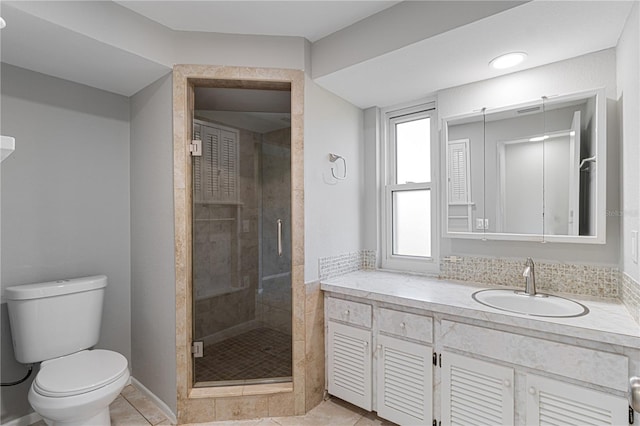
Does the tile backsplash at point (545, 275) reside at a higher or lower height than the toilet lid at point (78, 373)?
higher

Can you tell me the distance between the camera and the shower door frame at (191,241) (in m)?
1.97

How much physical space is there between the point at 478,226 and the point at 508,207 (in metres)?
0.21

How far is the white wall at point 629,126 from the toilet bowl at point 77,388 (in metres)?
2.56

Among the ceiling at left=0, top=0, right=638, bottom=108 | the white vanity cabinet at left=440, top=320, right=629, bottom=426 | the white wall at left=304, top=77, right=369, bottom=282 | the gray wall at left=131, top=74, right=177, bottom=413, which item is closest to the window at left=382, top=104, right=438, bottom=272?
the white wall at left=304, top=77, right=369, bottom=282

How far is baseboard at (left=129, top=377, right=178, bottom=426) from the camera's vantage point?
1994 millimetres

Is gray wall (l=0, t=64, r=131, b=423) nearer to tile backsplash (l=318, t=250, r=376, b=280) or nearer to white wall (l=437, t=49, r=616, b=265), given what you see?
tile backsplash (l=318, t=250, r=376, b=280)

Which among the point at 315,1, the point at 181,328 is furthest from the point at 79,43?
the point at 181,328

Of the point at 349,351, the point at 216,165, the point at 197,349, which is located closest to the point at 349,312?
the point at 349,351

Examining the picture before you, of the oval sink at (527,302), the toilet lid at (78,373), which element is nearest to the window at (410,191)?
the oval sink at (527,302)

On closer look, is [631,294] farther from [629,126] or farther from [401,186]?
[401,186]

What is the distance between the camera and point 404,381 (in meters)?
1.81

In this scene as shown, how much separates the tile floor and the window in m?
1.06

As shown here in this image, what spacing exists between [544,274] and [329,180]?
1.45m

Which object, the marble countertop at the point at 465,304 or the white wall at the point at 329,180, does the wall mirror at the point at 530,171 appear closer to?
the marble countertop at the point at 465,304
